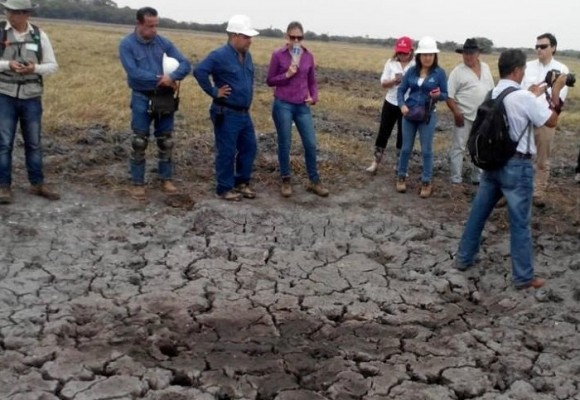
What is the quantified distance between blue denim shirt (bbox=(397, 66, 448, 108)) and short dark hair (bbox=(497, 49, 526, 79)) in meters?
1.92

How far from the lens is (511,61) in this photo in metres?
5.61

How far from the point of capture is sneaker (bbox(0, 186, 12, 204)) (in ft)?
22.8

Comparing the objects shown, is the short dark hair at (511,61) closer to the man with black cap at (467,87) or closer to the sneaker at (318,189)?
the man with black cap at (467,87)

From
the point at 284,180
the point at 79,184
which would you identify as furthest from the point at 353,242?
the point at 79,184

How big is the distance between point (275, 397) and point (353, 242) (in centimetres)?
284

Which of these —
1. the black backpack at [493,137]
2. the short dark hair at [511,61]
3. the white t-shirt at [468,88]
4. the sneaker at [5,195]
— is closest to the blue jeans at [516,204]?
the black backpack at [493,137]

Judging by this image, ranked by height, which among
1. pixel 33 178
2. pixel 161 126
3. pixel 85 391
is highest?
pixel 161 126

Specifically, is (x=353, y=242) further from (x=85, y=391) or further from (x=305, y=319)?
(x=85, y=391)

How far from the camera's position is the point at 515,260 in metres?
5.83

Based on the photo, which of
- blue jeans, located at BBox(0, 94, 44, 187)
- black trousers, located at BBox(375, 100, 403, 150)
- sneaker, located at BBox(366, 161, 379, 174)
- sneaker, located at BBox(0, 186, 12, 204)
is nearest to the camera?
blue jeans, located at BBox(0, 94, 44, 187)

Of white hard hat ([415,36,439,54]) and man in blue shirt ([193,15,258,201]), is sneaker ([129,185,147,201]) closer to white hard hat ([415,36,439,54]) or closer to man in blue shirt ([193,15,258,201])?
man in blue shirt ([193,15,258,201])

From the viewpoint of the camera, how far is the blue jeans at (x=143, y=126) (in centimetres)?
723

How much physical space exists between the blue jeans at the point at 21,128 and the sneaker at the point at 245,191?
7.20 feet

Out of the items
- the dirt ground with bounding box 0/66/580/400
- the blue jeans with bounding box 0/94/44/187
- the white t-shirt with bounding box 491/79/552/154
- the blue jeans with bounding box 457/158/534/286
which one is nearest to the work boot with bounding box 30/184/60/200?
the dirt ground with bounding box 0/66/580/400
